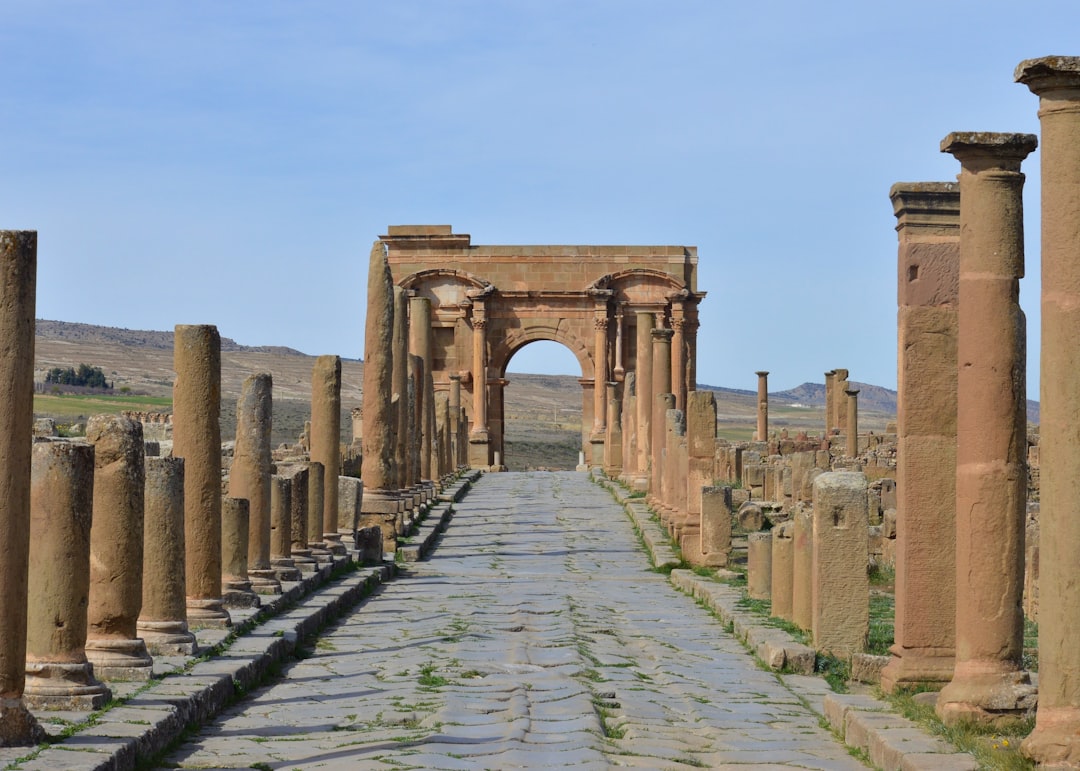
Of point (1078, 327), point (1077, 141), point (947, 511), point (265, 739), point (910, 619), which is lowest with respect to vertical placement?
point (265, 739)

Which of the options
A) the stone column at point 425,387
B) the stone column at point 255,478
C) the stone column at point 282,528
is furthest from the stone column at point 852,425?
the stone column at point 255,478

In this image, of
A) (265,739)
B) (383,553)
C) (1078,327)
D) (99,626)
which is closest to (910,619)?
(1078,327)

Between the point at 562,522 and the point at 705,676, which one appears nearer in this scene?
the point at 705,676

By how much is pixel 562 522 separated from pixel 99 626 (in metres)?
14.0

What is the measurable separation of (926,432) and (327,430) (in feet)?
28.9

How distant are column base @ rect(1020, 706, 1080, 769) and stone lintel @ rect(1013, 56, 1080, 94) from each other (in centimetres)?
240

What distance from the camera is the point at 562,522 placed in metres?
22.6

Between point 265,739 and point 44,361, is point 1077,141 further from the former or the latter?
point 44,361

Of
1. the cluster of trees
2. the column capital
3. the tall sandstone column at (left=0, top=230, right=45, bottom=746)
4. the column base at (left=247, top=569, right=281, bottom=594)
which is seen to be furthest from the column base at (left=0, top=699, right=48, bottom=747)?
the cluster of trees

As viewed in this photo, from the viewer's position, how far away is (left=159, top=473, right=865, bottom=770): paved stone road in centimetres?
777

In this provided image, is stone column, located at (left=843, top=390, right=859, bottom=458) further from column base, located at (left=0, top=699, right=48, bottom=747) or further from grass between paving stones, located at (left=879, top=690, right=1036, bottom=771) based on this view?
column base, located at (left=0, top=699, right=48, bottom=747)

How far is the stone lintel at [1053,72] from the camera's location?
6629mm

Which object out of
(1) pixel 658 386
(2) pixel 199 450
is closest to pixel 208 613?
(2) pixel 199 450

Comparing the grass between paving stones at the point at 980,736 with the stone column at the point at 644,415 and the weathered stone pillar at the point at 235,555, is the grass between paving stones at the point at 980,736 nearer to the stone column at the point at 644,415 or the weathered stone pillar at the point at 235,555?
the weathered stone pillar at the point at 235,555
